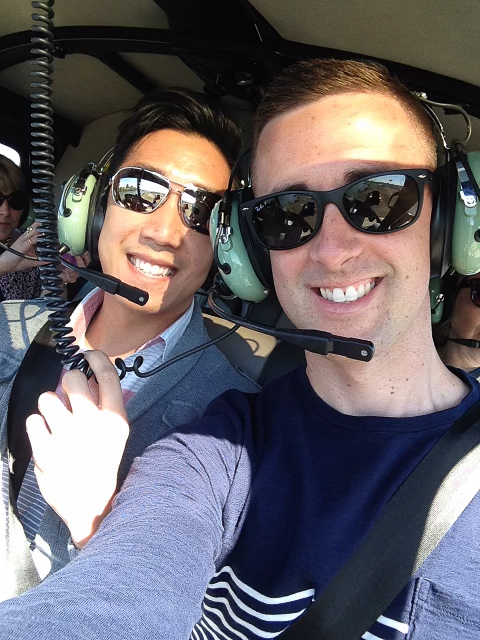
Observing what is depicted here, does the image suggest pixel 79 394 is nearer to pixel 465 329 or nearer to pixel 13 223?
pixel 465 329

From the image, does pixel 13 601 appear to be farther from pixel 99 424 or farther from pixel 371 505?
pixel 371 505

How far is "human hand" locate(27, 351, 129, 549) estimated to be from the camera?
3.58 feet

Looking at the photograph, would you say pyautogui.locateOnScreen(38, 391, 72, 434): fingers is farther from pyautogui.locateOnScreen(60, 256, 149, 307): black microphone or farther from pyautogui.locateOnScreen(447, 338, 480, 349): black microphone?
pyautogui.locateOnScreen(447, 338, 480, 349): black microphone

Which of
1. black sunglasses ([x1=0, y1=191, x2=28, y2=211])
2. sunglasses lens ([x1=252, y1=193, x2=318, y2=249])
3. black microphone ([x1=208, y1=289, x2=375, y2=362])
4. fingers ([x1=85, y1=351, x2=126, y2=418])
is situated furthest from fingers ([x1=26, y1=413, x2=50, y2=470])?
black sunglasses ([x1=0, y1=191, x2=28, y2=211])

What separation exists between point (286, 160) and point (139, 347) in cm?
92

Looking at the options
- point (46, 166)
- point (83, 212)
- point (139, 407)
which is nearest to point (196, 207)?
point (83, 212)

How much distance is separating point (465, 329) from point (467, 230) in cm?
99

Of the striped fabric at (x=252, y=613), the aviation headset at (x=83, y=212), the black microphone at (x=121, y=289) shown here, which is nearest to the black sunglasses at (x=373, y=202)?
the black microphone at (x=121, y=289)

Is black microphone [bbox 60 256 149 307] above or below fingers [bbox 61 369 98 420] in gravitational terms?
above

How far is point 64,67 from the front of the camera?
2744mm

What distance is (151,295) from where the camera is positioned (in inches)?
68.1

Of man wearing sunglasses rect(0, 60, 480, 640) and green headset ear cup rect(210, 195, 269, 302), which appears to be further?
green headset ear cup rect(210, 195, 269, 302)

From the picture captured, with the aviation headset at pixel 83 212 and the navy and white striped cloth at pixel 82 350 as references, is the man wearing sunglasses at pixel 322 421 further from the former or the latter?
the aviation headset at pixel 83 212

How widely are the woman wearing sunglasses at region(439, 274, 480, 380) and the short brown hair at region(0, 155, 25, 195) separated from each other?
8.46 ft
